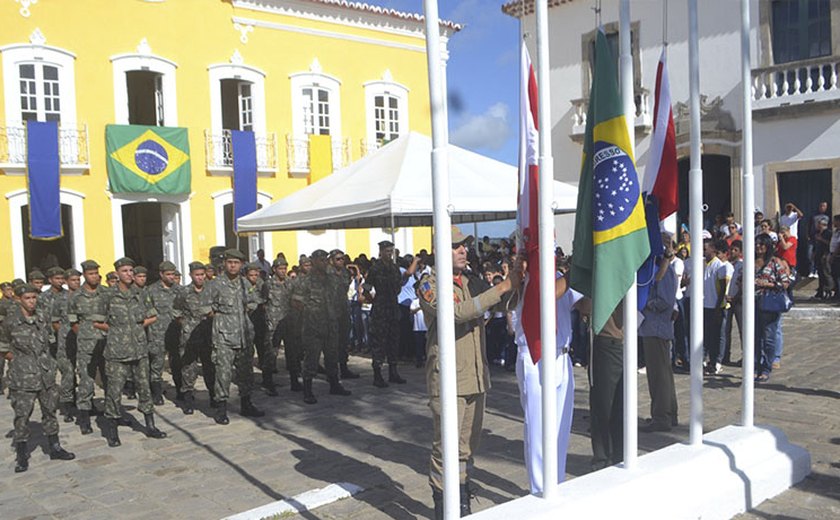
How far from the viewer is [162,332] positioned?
9.62 m

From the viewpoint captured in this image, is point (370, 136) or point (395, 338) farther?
point (370, 136)

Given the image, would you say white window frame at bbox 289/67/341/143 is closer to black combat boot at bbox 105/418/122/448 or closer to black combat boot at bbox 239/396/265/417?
black combat boot at bbox 239/396/265/417

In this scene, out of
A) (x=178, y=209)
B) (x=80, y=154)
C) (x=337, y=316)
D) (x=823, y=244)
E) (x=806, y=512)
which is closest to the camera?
(x=806, y=512)

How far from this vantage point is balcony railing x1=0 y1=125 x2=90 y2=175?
15820mm

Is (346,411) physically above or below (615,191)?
below

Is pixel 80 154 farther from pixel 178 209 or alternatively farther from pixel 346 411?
pixel 346 411

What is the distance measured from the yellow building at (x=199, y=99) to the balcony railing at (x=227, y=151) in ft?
0.09

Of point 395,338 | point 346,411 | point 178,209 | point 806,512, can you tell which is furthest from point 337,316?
point 178,209

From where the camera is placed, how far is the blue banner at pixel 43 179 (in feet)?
52.3

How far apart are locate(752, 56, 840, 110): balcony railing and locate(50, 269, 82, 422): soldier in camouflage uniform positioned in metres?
15.4

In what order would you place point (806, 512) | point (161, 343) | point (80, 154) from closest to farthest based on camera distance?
1. point (806, 512)
2. point (161, 343)
3. point (80, 154)

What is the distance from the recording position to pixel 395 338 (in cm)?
1044

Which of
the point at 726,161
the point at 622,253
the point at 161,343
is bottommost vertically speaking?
the point at 161,343

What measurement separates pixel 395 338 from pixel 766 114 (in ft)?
39.1
